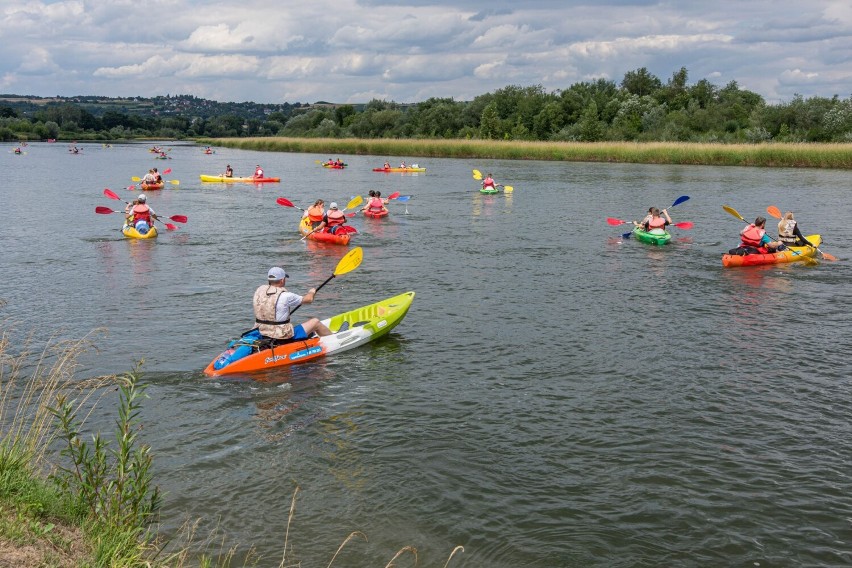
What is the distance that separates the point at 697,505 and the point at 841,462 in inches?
77.8

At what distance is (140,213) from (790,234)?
17.8 metres

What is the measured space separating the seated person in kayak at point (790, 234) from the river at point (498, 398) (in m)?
0.69

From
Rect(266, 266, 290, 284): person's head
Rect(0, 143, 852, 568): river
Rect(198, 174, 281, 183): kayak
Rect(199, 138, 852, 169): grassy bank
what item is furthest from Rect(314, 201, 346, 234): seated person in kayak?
Rect(199, 138, 852, 169): grassy bank

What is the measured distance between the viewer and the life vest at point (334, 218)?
21891mm

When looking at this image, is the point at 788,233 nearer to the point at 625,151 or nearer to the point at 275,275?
the point at 275,275

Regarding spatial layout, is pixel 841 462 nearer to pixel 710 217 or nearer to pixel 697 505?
pixel 697 505

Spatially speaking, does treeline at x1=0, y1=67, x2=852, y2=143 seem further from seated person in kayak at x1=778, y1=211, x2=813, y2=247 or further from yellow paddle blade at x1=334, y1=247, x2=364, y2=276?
→ yellow paddle blade at x1=334, y1=247, x2=364, y2=276

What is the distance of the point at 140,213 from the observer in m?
22.6

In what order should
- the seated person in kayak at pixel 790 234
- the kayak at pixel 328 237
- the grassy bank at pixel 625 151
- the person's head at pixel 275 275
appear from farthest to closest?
the grassy bank at pixel 625 151 → the kayak at pixel 328 237 → the seated person in kayak at pixel 790 234 → the person's head at pixel 275 275

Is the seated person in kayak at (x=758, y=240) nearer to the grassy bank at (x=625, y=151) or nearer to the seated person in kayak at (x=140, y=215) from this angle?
the seated person in kayak at (x=140, y=215)

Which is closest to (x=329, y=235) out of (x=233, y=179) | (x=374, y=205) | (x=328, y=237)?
(x=328, y=237)

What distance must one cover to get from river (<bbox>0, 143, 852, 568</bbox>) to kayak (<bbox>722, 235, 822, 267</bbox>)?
11.5 inches

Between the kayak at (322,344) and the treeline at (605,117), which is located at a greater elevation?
the treeline at (605,117)

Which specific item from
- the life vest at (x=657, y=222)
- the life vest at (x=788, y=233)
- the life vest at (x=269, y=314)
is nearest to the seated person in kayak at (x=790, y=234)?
the life vest at (x=788, y=233)
